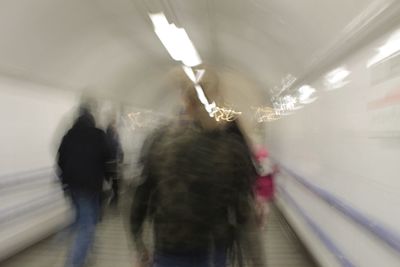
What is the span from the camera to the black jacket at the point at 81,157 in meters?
4.06

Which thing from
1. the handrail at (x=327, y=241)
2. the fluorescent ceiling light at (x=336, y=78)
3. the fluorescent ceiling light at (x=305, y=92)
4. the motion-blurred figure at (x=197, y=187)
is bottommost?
the handrail at (x=327, y=241)

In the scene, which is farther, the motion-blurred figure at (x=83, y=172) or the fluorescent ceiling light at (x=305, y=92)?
the fluorescent ceiling light at (x=305, y=92)

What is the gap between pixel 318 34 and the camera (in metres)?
4.59

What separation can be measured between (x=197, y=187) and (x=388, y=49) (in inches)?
79.4

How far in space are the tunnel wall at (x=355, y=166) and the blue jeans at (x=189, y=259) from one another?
1.33 m

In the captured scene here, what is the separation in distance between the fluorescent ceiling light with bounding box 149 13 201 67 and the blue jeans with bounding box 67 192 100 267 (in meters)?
3.53

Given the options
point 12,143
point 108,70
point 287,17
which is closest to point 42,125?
point 12,143

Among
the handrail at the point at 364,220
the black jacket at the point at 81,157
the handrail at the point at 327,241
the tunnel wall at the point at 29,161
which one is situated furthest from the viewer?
the tunnel wall at the point at 29,161

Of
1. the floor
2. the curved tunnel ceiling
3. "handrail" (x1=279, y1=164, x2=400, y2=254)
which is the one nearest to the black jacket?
the floor

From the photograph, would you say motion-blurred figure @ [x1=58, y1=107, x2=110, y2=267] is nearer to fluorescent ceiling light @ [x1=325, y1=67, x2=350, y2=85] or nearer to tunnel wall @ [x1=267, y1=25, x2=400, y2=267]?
tunnel wall @ [x1=267, y1=25, x2=400, y2=267]

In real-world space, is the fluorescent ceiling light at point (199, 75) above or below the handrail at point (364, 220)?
above

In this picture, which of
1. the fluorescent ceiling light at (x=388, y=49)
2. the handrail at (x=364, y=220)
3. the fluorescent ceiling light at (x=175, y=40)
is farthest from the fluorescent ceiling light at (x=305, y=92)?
the fluorescent ceiling light at (x=388, y=49)

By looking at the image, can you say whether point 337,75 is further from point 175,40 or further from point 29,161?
point 175,40

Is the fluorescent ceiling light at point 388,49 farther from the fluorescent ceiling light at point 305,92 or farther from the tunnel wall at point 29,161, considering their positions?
the tunnel wall at point 29,161
